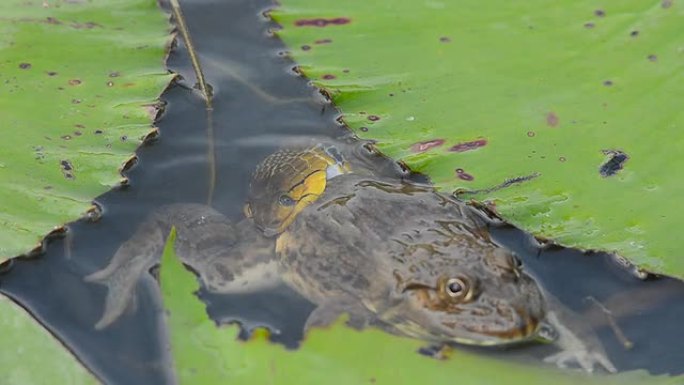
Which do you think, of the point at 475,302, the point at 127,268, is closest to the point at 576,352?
the point at 475,302

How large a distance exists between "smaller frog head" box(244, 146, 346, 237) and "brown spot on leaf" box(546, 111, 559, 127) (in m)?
0.82

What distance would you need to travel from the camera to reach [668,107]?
3.54m

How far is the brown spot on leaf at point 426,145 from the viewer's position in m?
3.62

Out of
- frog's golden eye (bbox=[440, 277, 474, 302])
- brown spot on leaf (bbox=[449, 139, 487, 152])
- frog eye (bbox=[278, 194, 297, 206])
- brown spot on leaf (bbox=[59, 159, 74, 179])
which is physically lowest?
frog eye (bbox=[278, 194, 297, 206])

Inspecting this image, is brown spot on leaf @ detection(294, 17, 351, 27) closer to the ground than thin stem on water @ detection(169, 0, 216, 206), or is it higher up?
higher up

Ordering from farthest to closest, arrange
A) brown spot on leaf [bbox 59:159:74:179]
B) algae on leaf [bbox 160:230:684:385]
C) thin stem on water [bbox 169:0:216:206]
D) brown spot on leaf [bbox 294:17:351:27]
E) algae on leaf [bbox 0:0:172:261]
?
brown spot on leaf [bbox 294:17:351:27] → thin stem on water [bbox 169:0:216:206] → brown spot on leaf [bbox 59:159:74:179] → algae on leaf [bbox 0:0:172:261] → algae on leaf [bbox 160:230:684:385]

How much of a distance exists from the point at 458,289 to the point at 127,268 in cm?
118

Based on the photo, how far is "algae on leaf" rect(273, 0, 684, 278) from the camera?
11.0ft

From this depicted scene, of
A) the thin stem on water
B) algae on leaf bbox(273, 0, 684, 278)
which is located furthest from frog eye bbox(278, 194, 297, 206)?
algae on leaf bbox(273, 0, 684, 278)

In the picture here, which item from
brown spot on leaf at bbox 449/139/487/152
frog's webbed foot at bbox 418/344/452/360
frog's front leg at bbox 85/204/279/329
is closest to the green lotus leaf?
frog's front leg at bbox 85/204/279/329

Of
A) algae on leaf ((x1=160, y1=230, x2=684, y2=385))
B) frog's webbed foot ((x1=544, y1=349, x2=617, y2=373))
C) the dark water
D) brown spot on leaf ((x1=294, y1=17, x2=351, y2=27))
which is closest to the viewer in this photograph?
algae on leaf ((x1=160, y1=230, x2=684, y2=385))

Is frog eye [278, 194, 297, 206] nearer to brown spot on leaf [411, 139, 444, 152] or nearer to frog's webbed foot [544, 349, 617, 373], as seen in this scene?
brown spot on leaf [411, 139, 444, 152]

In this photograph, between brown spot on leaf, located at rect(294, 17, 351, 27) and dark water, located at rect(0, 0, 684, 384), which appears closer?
dark water, located at rect(0, 0, 684, 384)

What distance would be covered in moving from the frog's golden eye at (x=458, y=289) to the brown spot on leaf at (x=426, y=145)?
63 cm
